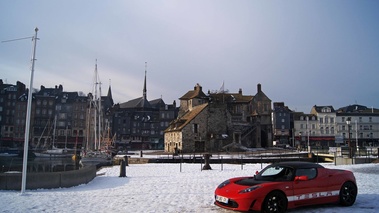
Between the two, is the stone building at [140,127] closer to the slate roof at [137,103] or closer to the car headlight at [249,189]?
the slate roof at [137,103]

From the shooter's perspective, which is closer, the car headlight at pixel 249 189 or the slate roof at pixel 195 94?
the car headlight at pixel 249 189

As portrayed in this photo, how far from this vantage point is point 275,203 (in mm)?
7922

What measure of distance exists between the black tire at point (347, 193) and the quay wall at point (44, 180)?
11035mm

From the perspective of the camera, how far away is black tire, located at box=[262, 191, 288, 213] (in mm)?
7789

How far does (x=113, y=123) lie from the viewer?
97.8m

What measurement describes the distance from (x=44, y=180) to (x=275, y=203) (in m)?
9.88

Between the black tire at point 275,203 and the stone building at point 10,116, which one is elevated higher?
the stone building at point 10,116

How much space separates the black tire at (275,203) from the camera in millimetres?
7789

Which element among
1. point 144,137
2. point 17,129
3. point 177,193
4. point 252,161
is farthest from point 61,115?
point 177,193

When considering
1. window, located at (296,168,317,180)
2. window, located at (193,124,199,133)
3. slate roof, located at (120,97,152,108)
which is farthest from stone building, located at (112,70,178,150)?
window, located at (296,168,317,180)

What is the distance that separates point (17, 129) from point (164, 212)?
309ft

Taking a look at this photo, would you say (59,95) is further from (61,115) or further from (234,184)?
(234,184)

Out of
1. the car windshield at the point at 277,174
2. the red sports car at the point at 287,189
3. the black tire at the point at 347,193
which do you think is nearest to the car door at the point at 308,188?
the red sports car at the point at 287,189

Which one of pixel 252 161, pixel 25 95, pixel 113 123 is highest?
pixel 25 95
